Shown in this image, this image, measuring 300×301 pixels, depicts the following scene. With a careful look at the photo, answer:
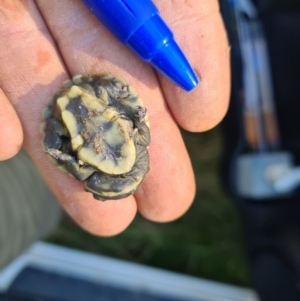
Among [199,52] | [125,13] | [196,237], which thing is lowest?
[196,237]

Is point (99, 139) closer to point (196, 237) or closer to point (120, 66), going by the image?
point (120, 66)

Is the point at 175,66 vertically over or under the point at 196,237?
Result: over

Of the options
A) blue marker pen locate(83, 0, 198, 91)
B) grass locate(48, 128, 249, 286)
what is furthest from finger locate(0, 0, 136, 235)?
grass locate(48, 128, 249, 286)

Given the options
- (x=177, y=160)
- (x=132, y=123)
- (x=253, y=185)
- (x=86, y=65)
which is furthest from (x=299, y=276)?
(x=86, y=65)

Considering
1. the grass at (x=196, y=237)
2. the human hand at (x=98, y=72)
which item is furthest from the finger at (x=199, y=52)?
the grass at (x=196, y=237)

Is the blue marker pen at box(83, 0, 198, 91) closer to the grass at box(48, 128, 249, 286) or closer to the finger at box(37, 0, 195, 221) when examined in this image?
the finger at box(37, 0, 195, 221)

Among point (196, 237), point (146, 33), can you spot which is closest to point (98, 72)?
point (146, 33)

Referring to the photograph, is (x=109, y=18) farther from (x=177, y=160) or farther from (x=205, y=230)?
(x=205, y=230)
